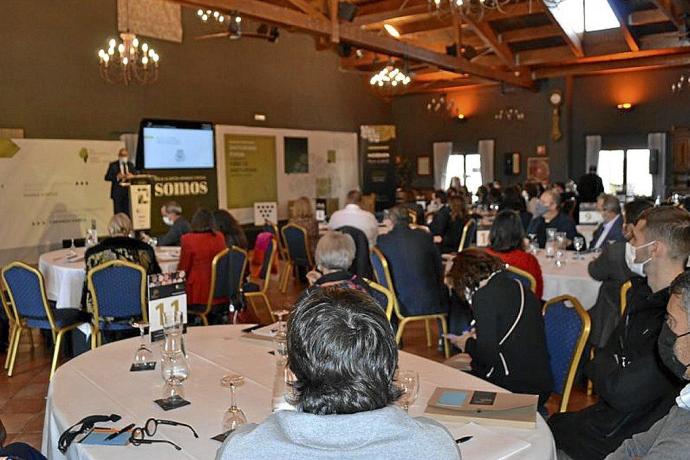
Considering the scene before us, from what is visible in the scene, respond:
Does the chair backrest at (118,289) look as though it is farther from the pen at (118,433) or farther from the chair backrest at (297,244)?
the chair backrest at (297,244)

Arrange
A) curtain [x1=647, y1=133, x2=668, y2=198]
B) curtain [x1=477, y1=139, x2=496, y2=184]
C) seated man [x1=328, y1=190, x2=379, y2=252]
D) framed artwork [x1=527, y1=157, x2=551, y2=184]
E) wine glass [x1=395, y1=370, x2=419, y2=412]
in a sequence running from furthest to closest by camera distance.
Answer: curtain [x1=477, y1=139, x2=496, y2=184]
framed artwork [x1=527, y1=157, x2=551, y2=184]
curtain [x1=647, y1=133, x2=668, y2=198]
seated man [x1=328, y1=190, x2=379, y2=252]
wine glass [x1=395, y1=370, x2=419, y2=412]

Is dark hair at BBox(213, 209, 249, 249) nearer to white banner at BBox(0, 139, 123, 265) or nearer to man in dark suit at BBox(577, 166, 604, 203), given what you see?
white banner at BBox(0, 139, 123, 265)

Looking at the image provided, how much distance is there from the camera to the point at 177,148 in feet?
39.4

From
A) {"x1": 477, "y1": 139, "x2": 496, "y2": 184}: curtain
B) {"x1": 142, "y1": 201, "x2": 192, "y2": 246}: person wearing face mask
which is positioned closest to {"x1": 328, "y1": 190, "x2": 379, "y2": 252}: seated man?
{"x1": 142, "y1": 201, "x2": 192, "y2": 246}: person wearing face mask

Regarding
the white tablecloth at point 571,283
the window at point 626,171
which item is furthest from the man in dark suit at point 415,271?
the window at point 626,171

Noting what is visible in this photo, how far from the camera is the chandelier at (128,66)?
10.5 m

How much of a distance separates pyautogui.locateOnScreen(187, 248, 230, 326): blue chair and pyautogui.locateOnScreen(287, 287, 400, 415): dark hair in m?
4.35

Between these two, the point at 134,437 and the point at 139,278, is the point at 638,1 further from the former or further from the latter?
the point at 134,437

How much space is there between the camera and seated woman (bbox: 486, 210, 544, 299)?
180 inches

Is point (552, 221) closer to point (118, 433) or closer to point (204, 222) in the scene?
point (204, 222)

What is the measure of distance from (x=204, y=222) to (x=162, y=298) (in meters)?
3.12

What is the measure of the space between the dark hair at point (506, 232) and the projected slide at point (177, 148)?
26.6ft

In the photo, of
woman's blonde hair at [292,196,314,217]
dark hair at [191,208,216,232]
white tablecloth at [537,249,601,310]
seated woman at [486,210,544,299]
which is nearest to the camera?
seated woman at [486,210,544,299]

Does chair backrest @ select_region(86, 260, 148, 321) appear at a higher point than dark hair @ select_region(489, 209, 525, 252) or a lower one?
lower
